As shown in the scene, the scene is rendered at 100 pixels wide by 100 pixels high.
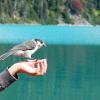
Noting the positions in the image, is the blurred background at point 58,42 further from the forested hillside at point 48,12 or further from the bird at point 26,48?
the bird at point 26,48

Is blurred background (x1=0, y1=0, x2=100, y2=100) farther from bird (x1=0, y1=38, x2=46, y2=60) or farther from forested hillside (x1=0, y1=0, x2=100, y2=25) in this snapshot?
bird (x1=0, y1=38, x2=46, y2=60)

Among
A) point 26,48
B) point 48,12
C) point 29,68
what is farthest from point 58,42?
point 29,68

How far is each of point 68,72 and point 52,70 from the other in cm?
113

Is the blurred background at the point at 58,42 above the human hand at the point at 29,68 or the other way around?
the other way around

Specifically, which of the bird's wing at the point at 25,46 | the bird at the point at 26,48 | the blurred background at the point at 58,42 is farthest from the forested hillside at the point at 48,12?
the bird's wing at the point at 25,46

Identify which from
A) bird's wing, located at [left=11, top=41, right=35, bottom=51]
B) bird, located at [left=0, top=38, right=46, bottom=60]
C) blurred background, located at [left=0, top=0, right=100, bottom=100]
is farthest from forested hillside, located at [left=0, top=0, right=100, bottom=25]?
bird's wing, located at [left=11, top=41, right=35, bottom=51]

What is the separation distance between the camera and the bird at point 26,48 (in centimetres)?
476

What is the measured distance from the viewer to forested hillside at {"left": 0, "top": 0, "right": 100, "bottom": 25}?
98812mm

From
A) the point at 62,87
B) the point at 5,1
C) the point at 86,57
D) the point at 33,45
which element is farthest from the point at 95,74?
the point at 5,1

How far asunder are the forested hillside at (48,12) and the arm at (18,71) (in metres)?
94.4

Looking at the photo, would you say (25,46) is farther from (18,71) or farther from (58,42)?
(58,42)

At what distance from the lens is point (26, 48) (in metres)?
5.96

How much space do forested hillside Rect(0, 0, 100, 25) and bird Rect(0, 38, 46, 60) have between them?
3602 inches

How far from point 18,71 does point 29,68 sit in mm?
66
